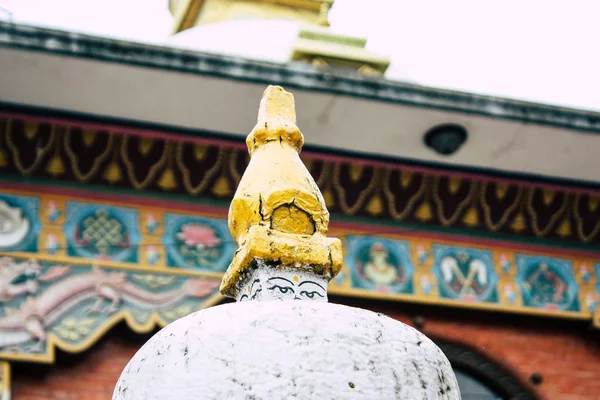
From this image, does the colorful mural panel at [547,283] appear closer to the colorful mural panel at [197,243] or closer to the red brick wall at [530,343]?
the red brick wall at [530,343]

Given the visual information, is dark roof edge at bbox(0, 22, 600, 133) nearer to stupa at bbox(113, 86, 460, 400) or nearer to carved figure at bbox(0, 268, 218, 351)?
carved figure at bbox(0, 268, 218, 351)

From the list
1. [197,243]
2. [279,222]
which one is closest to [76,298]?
[197,243]

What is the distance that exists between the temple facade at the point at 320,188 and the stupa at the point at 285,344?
11.1 ft

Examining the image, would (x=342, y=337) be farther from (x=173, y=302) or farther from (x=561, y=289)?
(x=561, y=289)

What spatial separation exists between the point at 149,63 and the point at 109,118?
0.62 metres

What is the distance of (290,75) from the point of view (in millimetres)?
5355

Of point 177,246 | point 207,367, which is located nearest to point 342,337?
point 207,367

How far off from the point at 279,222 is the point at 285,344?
32 cm

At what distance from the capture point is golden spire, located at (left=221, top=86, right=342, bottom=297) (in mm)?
1872

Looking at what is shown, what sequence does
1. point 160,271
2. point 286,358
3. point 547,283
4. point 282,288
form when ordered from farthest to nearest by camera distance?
point 547,283
point 160,271
point 282,288
point 286,358

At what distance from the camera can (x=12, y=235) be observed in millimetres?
5438

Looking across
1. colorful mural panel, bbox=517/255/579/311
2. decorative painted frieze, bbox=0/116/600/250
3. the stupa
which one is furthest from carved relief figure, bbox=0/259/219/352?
the stupa

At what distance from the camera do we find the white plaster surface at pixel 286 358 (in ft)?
5.31

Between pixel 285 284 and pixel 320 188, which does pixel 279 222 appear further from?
pixel 320 188
